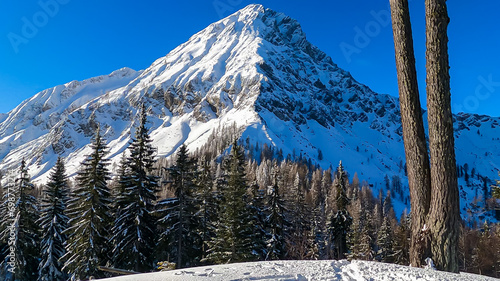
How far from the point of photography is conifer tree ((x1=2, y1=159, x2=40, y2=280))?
831 inches

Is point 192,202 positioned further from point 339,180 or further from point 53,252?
point 339,180

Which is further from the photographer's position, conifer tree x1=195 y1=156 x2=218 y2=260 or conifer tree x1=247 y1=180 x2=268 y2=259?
conifer tree x1=195 y1=156 x2=218 y2=260

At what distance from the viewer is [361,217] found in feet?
157

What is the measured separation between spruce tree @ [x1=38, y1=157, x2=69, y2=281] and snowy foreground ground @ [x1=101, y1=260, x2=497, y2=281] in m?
21.6

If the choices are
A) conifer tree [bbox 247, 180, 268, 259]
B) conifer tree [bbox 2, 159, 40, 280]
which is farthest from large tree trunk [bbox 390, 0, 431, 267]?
conifer tree [bbox 2, 159, 40, 280]

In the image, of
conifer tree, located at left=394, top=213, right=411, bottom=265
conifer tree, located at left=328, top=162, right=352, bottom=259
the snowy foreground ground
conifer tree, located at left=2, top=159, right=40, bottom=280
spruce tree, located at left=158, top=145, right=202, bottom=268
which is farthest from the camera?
conifer tree, located at left=394, top=213, right=411, bottom=265

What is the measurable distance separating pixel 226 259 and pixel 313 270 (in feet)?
60.3

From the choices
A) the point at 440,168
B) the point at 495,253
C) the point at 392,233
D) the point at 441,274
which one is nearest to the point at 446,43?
the point at 440,168

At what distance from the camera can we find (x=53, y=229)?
21.7 metres

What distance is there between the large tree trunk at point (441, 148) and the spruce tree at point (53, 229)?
23.4 m

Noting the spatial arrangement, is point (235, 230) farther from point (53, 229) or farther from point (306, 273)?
point (306, 273)

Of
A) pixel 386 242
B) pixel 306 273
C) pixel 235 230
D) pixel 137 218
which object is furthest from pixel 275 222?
pixel 386 242

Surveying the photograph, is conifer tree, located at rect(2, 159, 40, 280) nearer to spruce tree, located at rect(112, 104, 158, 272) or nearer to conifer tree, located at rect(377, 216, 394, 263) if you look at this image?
spruce tree, located at rect(112, 104, 158, 272)

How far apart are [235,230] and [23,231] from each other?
51.3 feet
